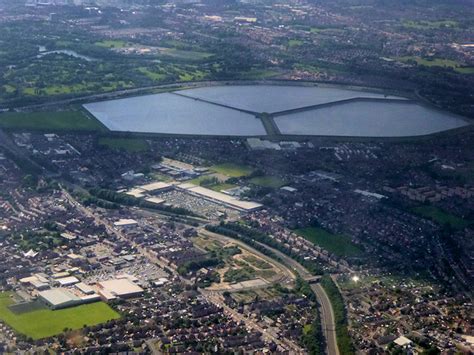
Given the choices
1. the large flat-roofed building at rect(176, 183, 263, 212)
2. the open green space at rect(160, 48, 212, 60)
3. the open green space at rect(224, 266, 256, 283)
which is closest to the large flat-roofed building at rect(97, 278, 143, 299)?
the open green space at rect(224, 266, 256, 283)

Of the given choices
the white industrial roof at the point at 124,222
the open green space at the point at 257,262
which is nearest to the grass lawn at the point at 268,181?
the white industrial roof at the point at 124,222

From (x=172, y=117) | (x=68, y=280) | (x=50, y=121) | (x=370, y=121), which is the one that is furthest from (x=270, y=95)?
(x=68, y=280)

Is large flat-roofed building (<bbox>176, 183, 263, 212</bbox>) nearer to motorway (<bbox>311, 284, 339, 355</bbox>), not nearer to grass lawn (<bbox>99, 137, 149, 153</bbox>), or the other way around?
grass lawn (<bbox>99, 137, 149, 153</bbox>)

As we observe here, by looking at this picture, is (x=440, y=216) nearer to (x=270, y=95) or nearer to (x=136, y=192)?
(x=136, y=192)

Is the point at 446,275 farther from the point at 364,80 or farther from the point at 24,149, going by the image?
the point at 364,80

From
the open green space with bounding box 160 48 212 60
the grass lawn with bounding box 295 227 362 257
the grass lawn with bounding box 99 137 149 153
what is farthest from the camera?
the open green space with bounding box 160 48 212 60

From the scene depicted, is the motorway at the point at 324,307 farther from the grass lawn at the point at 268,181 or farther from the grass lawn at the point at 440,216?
the grass lawn at the point at 440,216
